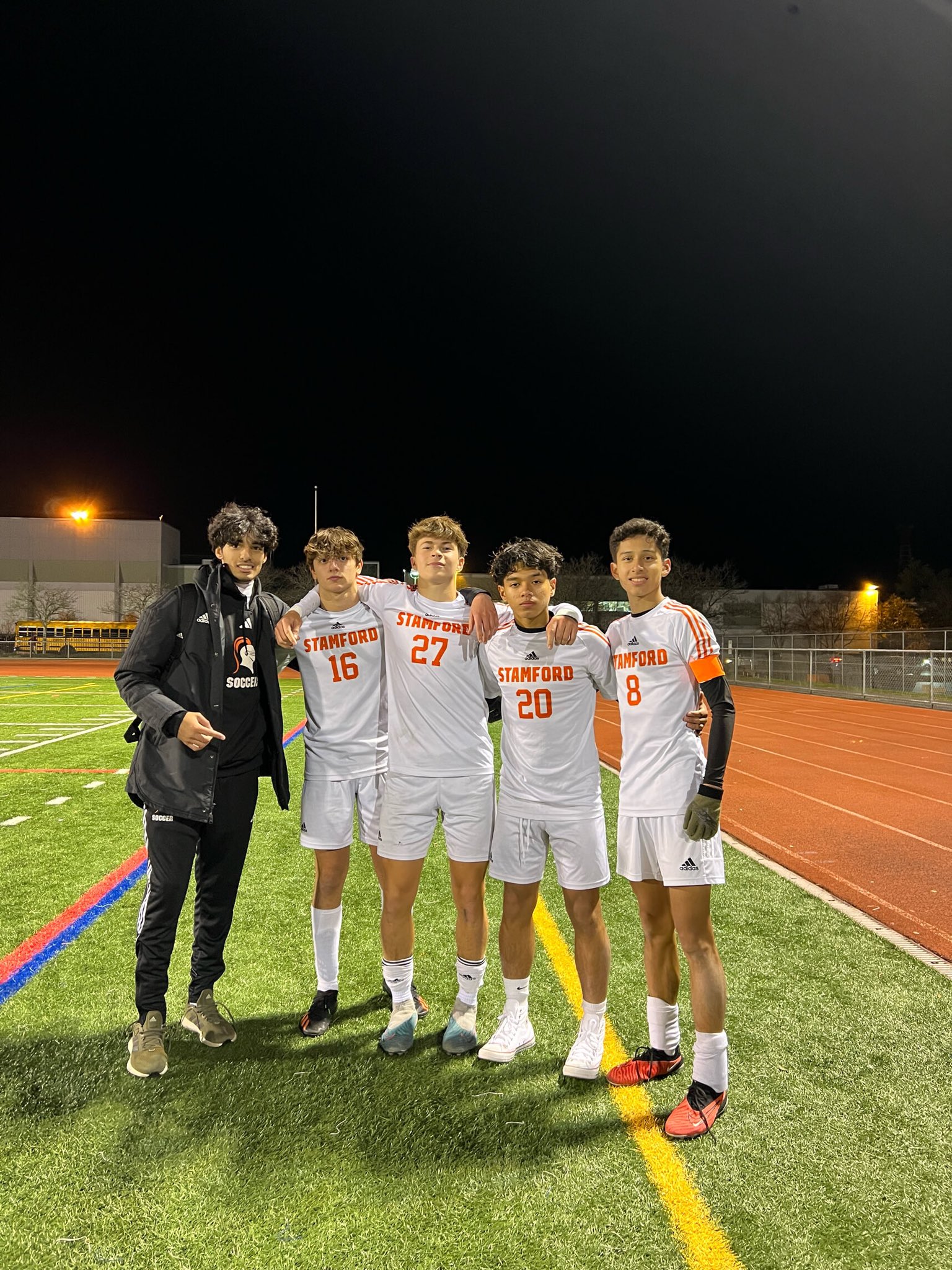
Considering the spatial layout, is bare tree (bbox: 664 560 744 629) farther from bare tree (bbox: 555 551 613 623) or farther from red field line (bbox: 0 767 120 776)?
red field line (bbox: 0 767 120 776)

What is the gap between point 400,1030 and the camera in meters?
3.33

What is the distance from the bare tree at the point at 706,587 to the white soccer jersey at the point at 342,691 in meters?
50.7

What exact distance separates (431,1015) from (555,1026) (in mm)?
556

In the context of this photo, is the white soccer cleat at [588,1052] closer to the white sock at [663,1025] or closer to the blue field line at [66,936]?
the white sock at [663,1025]

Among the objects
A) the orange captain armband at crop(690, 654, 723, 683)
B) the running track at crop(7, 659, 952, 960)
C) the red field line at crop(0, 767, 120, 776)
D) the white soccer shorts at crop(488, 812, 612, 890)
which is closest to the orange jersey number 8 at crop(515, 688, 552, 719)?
the white soccer shorts at crop(488, 812, 612, 890)

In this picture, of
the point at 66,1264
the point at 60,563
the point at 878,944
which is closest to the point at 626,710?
the point at 66,1264

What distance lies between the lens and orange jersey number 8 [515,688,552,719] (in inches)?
130

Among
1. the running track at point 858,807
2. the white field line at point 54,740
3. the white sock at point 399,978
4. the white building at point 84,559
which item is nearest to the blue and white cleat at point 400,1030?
the white sock at point 399,978

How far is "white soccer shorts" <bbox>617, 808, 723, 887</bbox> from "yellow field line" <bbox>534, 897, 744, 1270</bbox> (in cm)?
79

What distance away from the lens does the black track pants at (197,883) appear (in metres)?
3.22

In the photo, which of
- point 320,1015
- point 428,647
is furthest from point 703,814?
point 320,1015

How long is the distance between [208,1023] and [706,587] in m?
55.0

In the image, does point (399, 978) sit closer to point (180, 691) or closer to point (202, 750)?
point (202, 750)

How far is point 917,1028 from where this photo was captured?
141 inches
